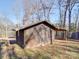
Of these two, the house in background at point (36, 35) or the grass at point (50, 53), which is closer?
the grass at point (50, 53)

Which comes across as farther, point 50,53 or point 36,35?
point 36,35

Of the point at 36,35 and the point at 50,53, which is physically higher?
the point at 36,35

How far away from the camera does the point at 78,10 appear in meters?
39.5

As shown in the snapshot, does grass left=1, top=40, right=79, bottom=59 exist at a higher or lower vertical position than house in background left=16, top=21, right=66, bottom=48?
lower

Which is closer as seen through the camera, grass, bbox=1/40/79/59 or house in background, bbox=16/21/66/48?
grass, bbox=1/40/79/59

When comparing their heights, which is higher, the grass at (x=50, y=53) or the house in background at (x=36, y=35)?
the house in background at (x=36, y=35)

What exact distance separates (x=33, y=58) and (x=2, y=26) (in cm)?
4760

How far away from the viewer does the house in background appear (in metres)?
17.0

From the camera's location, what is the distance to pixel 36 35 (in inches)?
703

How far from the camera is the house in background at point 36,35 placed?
17.0 metres

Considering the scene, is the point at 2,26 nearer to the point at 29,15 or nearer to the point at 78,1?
the point at 29,15

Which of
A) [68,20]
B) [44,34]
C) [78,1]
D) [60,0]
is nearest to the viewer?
[44,34]

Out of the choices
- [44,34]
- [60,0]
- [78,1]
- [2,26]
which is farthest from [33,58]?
[2,26]

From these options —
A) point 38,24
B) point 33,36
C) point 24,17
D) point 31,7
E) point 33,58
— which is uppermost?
point 31,7
